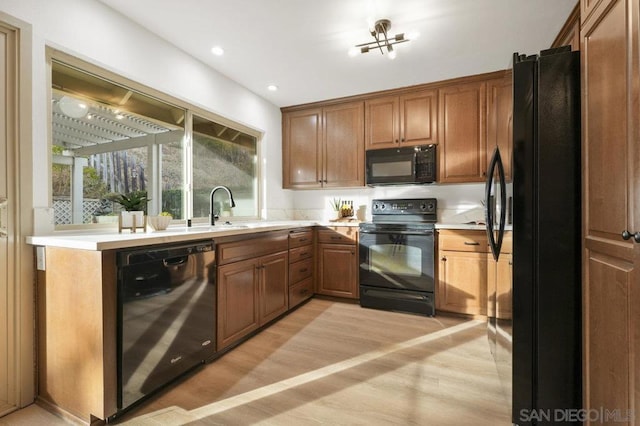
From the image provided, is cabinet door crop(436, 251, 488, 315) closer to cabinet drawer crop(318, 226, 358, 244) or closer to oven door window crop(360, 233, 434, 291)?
oven door window crop(360, 233, 434, 291)

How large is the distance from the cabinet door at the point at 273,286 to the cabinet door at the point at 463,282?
1.55 m

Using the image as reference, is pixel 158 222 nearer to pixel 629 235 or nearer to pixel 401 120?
pixel 629 235

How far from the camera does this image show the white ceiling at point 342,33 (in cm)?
200

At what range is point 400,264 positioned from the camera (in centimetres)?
309

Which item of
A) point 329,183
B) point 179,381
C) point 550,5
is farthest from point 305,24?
point 179,381

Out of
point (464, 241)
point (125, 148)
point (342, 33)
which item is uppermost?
point (342, 33)

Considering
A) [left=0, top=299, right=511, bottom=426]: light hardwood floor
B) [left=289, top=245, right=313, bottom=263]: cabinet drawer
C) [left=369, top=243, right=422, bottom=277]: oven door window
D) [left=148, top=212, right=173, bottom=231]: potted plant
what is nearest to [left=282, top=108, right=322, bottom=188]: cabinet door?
[left=289, top=245, right=313, bottom=263]: cabinet drawer

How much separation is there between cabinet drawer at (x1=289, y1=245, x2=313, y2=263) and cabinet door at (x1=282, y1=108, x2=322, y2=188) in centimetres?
90

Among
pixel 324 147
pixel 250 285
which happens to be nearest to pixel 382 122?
pixel 324 147

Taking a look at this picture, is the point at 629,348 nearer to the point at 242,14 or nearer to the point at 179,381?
the point at 179,381

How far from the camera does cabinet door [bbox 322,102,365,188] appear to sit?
3.61 meters

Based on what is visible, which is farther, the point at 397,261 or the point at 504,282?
the point at 397,261

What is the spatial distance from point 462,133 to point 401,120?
0.67 m

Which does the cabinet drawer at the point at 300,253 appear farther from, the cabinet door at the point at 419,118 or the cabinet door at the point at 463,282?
the cabinet door at the point at 419,118
